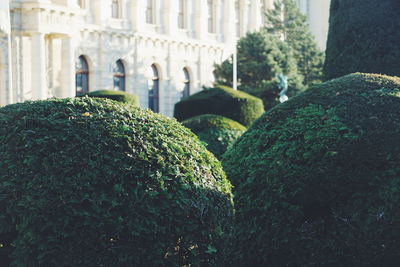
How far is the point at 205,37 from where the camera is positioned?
159 ft

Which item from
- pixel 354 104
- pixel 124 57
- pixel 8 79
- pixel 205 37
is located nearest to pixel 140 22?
pixel 124 57

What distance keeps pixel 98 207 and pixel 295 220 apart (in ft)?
7.50

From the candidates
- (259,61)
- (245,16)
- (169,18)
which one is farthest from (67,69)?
(245,16)

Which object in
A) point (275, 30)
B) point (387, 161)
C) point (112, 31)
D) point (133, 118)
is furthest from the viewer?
point (275, 30)

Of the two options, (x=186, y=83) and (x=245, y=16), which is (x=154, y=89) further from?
(x=245, y=16)

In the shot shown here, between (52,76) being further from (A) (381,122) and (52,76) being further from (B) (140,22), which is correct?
(A) (381,122)

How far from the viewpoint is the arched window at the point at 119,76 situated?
40969 mm

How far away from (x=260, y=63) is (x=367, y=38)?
90.2 feet

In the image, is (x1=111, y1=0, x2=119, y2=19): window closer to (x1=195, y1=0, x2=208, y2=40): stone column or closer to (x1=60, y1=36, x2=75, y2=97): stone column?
(x1=195, y1=0, x2=208, y2=40): stone column

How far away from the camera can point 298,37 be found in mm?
45875

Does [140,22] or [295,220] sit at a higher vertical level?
[140,22]

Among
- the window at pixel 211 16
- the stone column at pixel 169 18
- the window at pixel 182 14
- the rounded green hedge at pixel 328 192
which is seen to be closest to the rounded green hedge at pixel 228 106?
the rounded green hedge at pixel 328 192

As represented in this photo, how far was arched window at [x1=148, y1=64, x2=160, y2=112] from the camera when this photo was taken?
43.9 meters

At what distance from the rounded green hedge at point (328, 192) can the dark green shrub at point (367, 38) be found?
558cm
